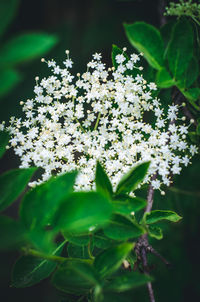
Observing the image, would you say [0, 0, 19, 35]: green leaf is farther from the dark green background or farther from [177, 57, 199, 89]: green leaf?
the dark green background

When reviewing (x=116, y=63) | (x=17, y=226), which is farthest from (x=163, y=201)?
(x=17, y=226)

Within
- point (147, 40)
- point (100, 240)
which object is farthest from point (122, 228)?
point (147, 40)

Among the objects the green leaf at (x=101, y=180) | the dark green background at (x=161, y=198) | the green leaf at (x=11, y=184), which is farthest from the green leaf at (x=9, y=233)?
the dark green background at (x=161, y=198)

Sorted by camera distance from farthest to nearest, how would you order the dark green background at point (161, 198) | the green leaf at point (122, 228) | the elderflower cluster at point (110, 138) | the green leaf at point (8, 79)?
the dark green background at point (161, 198), the elderflower cluster at point (110, 138), the green leaf at point (122, 228), the green leaf at point (8, 79)

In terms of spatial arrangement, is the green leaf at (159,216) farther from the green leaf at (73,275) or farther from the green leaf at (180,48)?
the green leaf at (180,48)

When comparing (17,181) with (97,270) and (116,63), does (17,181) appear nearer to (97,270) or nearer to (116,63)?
(97,270)

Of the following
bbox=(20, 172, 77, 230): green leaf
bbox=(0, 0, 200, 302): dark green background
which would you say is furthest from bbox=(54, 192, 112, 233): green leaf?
bbox=(0, 0, 200, 302): dark green background

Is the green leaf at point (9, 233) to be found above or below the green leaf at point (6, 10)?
below
